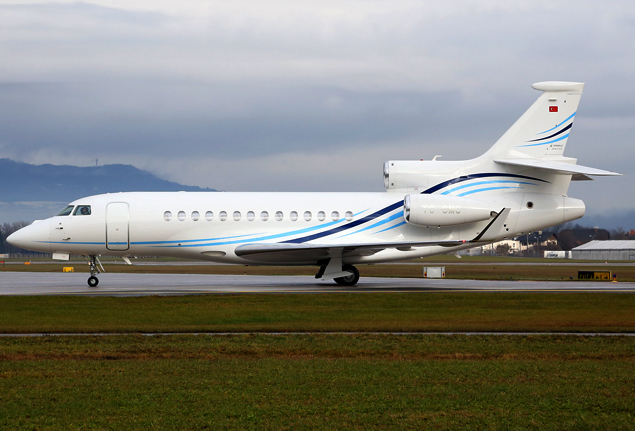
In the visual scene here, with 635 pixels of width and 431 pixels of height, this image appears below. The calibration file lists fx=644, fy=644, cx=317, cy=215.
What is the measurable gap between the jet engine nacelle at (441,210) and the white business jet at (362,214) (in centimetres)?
5

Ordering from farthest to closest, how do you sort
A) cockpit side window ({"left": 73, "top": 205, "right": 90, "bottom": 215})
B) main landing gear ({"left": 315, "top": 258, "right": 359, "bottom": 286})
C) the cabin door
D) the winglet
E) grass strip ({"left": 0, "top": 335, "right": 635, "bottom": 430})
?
1. cockpit side window ({"left": 73, "top": 205, "right": 90, "bottom": 215})
2. main landing gear ({"left": 315, "top": 258, "right": 359, "bottom": 286})
3. the cabin door
4. the winglet
5. grass strip ({"left": 0, "top": 335, "right": 635, "bottom": 430})

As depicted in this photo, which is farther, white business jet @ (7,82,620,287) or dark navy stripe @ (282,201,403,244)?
dark navy stripe @ (282,201,403,244)

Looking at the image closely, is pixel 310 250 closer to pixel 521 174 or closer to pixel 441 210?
pixel 441 210

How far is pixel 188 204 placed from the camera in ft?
97.0

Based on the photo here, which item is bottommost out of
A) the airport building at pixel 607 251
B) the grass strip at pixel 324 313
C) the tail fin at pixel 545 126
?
the airport building at pixel 607 251

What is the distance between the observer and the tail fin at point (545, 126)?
2981cm

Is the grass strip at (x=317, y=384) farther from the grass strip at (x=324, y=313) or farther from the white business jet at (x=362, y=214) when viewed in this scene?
the white business jet at (x=362, y=214)

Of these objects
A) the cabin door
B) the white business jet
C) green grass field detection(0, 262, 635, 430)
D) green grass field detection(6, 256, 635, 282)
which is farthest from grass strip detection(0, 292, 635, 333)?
green grass field detection(6, 256, 635, 282)

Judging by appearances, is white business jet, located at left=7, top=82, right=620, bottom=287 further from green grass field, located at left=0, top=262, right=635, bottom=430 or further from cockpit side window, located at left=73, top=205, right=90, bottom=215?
green grass field, located at left=0, top=262, right=635, bottom=430

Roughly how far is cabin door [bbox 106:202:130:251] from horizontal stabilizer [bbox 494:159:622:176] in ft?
57.3

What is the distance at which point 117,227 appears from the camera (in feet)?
96.5

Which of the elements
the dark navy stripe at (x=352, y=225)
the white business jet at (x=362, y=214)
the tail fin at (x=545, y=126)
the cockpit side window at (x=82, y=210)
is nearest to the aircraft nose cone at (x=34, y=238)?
the white business jet at (x=362, y=214)

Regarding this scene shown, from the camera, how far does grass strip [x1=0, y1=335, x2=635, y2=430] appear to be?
25.2 feet

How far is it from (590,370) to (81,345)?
9822mm
